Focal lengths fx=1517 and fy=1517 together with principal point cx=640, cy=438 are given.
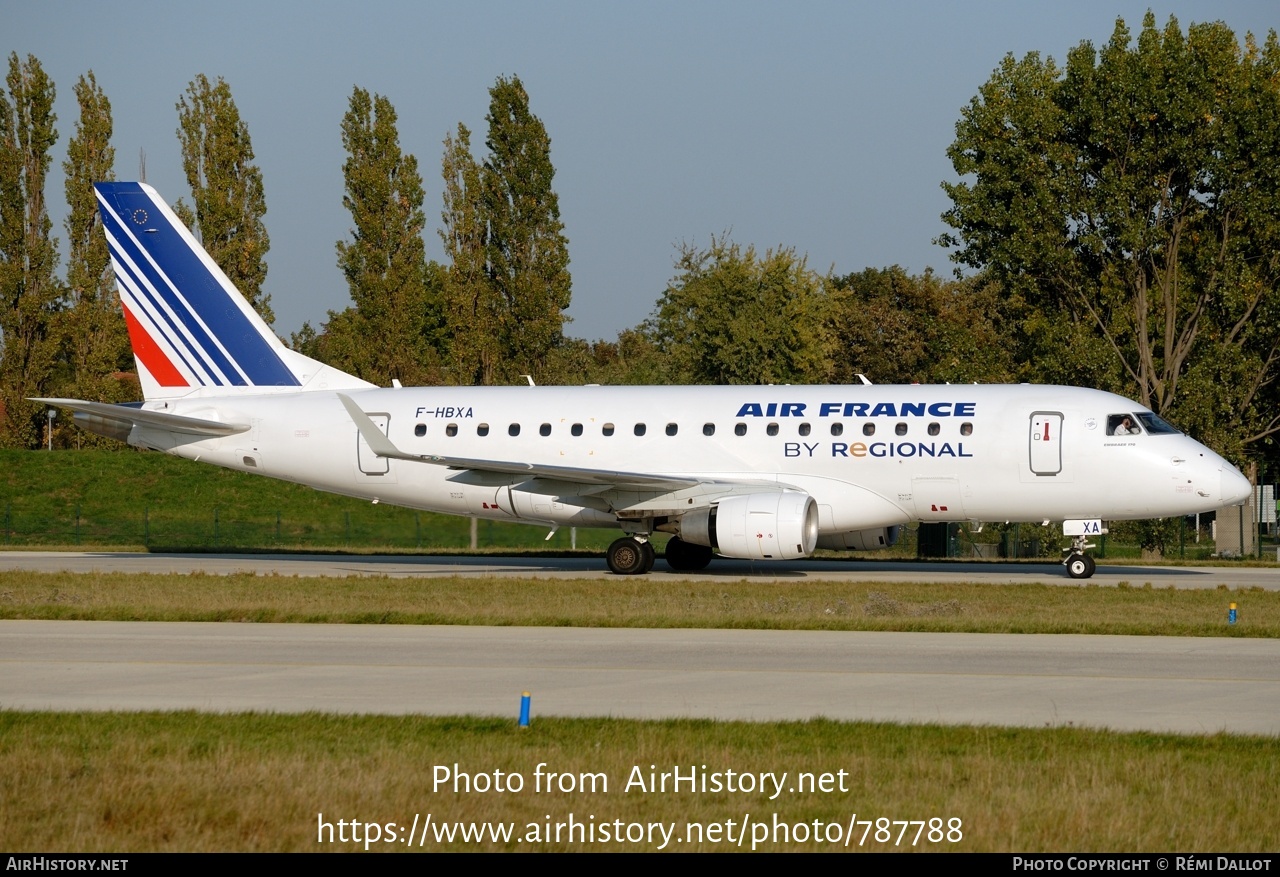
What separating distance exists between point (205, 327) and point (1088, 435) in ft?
63.7

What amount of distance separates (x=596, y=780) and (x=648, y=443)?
849 inches

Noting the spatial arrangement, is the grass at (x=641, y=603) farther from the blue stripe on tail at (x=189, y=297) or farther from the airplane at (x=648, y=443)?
the blue stripe on tail at (x=189, y=297)

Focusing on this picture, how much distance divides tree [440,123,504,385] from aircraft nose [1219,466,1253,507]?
121 feet

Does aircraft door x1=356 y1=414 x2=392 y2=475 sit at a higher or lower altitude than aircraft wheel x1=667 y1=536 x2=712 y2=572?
higher

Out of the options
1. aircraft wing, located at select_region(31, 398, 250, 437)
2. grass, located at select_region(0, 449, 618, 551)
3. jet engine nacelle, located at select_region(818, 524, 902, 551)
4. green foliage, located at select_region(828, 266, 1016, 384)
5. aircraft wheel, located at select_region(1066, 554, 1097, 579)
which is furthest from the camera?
green foliage, located at select_region(828, 266, 1016, 384)

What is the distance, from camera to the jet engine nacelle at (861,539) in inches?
1265

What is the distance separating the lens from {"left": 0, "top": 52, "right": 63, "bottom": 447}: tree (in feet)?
201

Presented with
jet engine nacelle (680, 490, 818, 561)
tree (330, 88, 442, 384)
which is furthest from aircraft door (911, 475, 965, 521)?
tree (330, 88, 442, 384)

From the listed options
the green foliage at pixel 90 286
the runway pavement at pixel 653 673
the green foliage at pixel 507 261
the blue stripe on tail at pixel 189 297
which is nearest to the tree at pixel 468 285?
the green foliage at pixel 507 261

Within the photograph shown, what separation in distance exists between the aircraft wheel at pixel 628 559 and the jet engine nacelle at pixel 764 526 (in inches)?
92.7

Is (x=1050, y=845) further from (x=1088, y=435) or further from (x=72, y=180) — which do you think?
(x=72, y=180)

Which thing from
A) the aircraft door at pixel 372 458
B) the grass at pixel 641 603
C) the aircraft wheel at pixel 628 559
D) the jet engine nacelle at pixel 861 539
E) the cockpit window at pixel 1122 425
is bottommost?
the grass at pixel 641 603

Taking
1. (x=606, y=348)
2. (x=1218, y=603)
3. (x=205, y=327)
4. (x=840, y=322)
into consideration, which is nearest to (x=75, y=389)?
(x=205, y=327)

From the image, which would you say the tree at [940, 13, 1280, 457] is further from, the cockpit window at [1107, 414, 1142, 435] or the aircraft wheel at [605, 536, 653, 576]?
the aircraft wheel at [605, 536, 653, 576]
